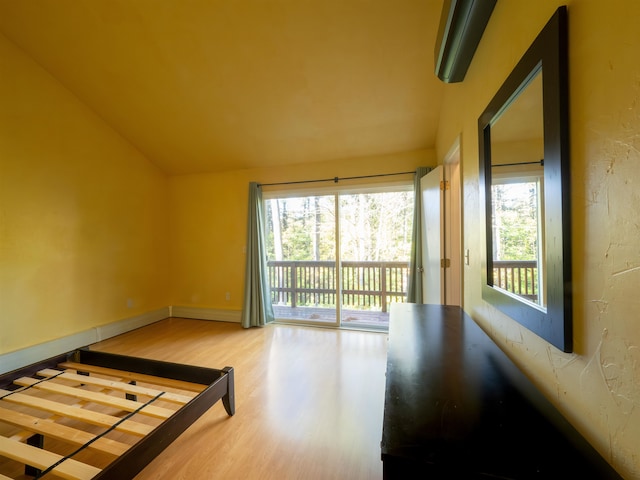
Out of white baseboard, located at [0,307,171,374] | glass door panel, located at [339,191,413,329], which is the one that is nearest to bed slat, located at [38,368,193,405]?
white baseboard, located at [0,307,171,374]

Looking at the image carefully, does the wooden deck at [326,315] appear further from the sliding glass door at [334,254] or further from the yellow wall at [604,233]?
the yellow wall at [604,233]

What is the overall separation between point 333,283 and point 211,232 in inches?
80.0

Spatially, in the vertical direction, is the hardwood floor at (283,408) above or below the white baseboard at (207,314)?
below

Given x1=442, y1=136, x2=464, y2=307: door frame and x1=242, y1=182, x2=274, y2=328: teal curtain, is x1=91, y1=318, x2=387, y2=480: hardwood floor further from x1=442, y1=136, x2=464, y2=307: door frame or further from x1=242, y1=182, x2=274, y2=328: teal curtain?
x1=442, y1=136, x2=464, y2=307: door frame

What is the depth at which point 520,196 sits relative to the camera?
0.93 meters

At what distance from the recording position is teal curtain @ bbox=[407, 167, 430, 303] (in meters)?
2.94

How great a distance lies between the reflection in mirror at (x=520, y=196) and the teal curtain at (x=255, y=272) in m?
2.86

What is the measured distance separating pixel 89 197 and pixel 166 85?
5.33 ft

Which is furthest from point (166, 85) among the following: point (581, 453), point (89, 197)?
point (581, 453)

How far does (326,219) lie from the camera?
3637 mm

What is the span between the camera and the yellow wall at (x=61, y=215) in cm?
237

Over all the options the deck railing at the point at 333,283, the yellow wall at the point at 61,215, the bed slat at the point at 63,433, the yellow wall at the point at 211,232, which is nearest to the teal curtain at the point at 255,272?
the yellow wall at the point at 211,232

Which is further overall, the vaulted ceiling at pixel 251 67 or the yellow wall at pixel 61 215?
the yellow wall at pixel 61 215

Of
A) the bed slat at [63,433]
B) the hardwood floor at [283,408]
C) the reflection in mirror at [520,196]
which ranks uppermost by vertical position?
the reflection in mirror at [520,196]
